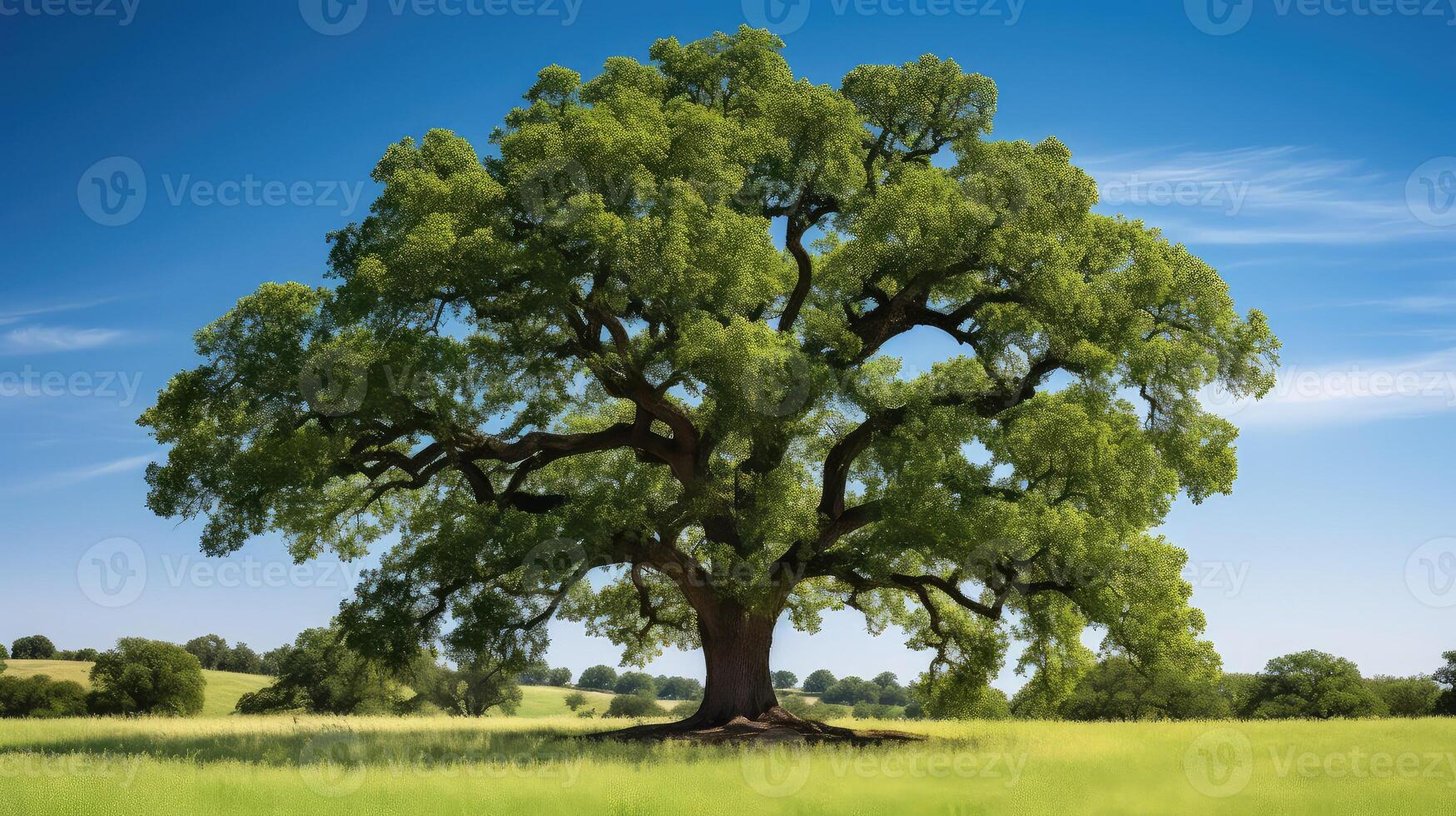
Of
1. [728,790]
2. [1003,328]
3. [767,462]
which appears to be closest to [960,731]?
[767,462]

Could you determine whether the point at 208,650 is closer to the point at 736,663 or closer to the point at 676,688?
the point at 676,688

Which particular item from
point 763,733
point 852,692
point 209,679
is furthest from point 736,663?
point 852,692

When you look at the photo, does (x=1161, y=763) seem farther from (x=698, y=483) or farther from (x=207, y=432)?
(x=207, y=432)

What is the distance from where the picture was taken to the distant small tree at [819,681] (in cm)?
13538

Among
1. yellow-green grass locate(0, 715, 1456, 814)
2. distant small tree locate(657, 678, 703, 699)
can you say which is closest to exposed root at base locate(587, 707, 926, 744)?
yellow-green grass locate(0, 715, 1456, 814)

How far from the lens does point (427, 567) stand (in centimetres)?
2402

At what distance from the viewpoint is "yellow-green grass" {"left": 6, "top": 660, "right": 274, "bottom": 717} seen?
227 ft

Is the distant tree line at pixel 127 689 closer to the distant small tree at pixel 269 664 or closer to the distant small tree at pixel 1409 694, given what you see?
the distant small tree at pixel 269 664

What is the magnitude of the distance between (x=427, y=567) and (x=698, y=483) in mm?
6516

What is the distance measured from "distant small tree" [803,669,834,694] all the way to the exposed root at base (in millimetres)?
109419

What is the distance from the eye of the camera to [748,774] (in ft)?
55.7

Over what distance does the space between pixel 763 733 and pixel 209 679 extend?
68.5m

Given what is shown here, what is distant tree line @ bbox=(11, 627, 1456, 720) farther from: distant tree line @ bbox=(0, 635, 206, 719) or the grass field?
the grass field

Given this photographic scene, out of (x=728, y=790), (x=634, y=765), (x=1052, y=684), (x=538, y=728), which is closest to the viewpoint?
(x=728, y=790)
